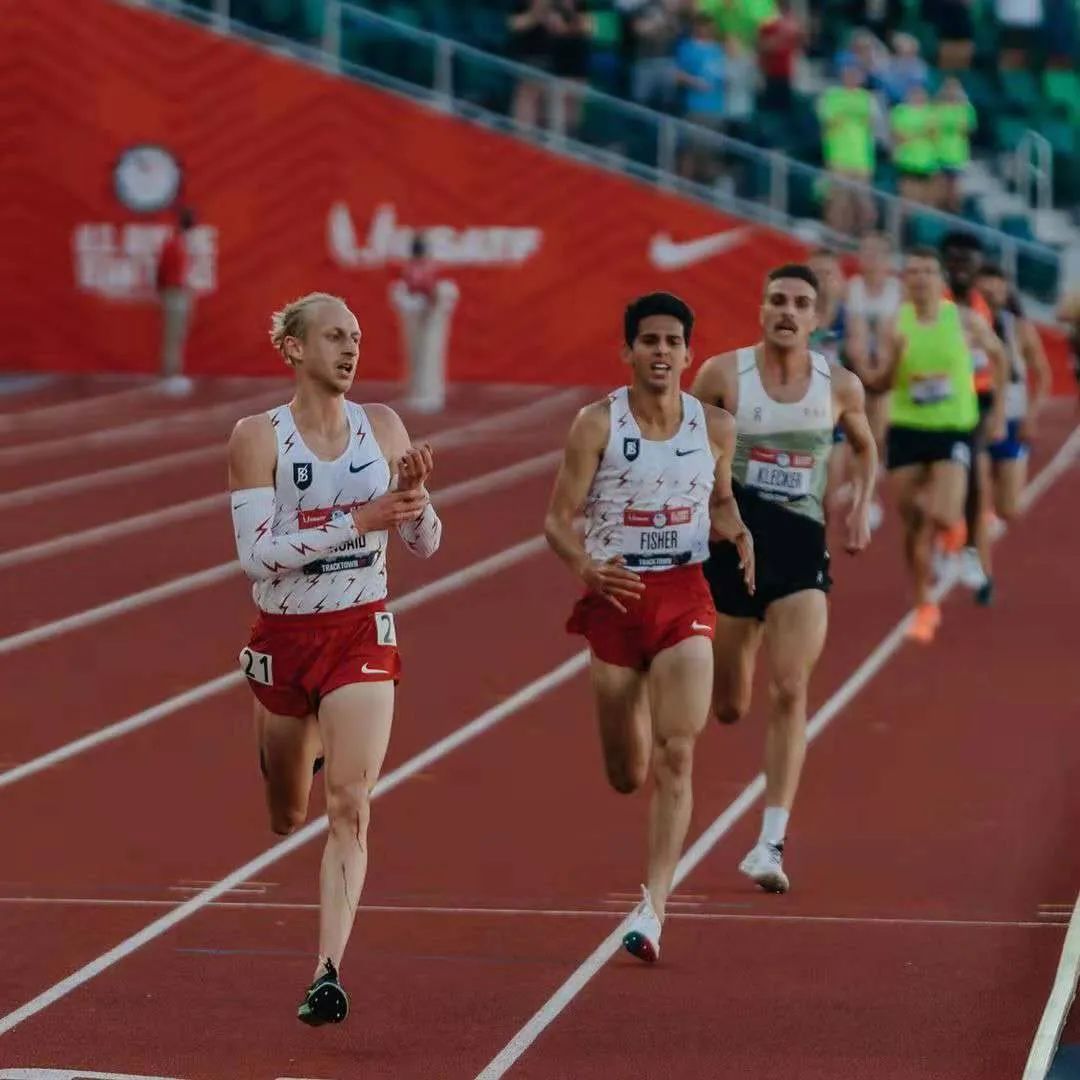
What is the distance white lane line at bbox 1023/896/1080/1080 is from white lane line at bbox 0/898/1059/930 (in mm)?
235

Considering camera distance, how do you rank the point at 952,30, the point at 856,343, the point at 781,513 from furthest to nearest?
the point at 952,30, the point at 856,343, the point at 781,513

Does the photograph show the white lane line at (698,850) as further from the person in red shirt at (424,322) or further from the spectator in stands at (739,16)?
the spectator in stands at (739,16)

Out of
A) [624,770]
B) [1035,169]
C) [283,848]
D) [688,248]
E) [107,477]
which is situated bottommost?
[283,848]

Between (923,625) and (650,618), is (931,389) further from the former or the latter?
(650,618)

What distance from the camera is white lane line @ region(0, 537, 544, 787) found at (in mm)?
11819

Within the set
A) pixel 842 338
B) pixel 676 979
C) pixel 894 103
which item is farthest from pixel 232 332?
pixel 676 979

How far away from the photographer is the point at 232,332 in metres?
29.4

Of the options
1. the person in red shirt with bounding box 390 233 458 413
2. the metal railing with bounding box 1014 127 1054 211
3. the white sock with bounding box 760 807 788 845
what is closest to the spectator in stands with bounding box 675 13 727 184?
the person in red shirt with bounding box 390 233 458 413

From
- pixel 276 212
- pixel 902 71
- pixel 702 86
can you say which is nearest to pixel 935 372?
pixel 702 86

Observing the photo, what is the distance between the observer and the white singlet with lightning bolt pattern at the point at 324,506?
757 cm

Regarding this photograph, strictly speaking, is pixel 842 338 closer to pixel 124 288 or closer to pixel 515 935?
pixel 515 935

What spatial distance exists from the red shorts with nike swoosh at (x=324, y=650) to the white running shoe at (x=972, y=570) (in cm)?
880

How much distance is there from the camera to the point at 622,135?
28.3 m

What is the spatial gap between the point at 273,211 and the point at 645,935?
847 inches
